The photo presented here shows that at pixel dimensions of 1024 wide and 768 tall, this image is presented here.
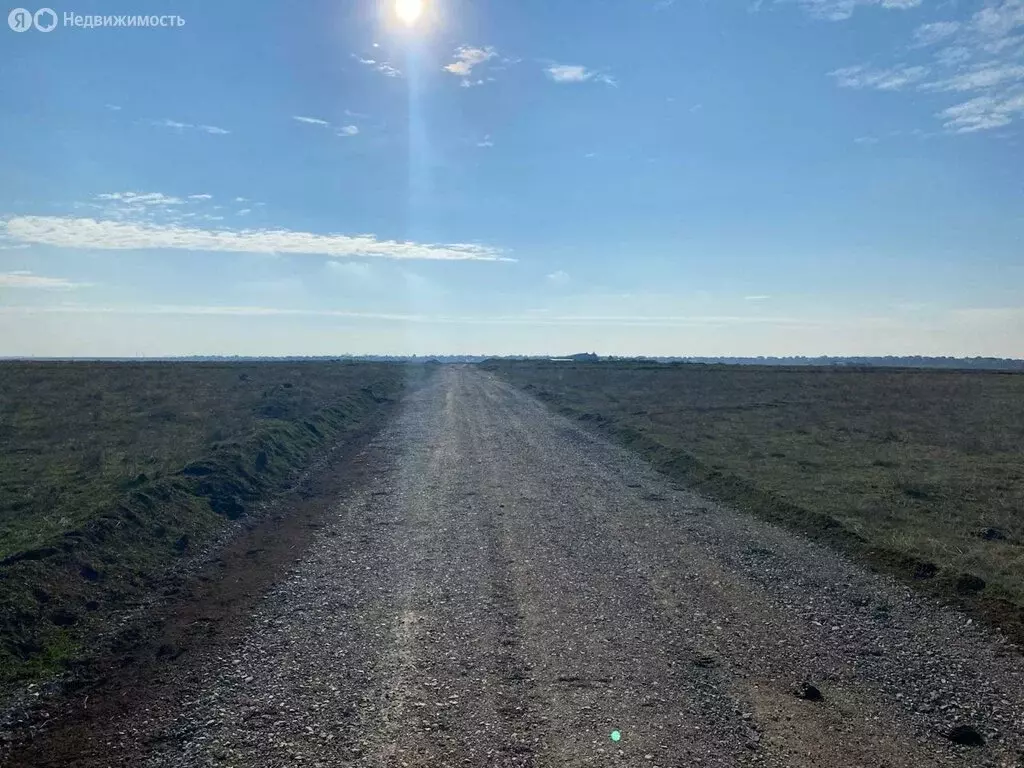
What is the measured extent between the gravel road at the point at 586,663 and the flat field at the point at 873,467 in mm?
1464

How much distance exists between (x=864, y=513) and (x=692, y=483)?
4.96 m

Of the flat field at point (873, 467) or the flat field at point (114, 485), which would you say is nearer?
the flat field at point (114, 485)

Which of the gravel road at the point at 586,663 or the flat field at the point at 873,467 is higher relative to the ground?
the flat field at the point at 873,467

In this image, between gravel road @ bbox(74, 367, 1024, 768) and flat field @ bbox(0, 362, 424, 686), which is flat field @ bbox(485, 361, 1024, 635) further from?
flat field @ bbox(0, 362, 424, 686)

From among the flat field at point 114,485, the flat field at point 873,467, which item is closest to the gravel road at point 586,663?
the flat field at point 873,467

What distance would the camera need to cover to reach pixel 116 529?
14.5 meters

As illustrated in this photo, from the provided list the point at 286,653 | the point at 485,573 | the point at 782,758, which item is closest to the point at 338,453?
the point at 485,573

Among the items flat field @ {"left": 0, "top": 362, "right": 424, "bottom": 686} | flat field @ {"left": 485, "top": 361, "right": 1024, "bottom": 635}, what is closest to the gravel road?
flat field @ {"left": 485, "top": 361, "right": 1024, "bottom": 635}

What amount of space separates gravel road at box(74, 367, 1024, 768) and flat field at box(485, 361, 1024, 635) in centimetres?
146

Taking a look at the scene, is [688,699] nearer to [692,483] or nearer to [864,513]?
[864,513]

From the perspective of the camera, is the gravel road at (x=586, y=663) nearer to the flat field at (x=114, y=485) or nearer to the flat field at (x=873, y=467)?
the flat field at (x=873, y=467)

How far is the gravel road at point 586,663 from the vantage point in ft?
23.8

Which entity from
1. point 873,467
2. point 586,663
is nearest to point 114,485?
point 586,663

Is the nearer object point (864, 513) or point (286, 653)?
point (286, 653)
